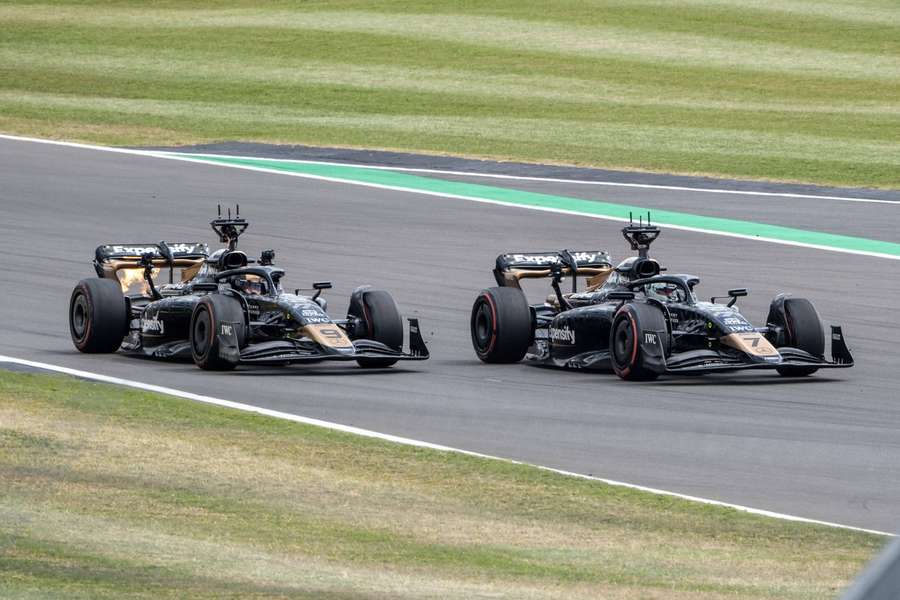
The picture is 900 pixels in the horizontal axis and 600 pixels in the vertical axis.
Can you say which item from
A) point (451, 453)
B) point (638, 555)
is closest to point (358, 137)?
point (451, 453)

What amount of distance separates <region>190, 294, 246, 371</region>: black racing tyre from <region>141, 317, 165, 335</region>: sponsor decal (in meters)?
0.95

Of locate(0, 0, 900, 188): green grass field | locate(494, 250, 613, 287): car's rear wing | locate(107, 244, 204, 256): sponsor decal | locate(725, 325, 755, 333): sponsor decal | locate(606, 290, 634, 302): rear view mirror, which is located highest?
locate(0, 0, 900, 188): green grass field

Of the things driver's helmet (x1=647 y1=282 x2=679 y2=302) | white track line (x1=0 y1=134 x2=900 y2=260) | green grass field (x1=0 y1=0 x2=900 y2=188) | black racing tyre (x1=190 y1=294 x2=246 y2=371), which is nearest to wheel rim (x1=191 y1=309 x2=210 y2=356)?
black racing tyre (x1=190 y1=294 x2=246 y2=371)

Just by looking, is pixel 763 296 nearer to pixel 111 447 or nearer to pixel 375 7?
pixel 111 447

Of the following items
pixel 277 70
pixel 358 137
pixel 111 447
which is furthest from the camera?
pixel 277 70

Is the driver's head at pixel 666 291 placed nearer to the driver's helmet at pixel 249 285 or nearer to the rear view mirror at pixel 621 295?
the rear view mirror at pixel 621 295

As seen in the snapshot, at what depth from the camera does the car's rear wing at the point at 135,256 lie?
19672mm

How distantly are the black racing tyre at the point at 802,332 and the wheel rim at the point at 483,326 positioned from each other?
3.03 m

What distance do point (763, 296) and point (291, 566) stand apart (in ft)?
49.6

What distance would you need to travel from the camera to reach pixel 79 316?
751 inches

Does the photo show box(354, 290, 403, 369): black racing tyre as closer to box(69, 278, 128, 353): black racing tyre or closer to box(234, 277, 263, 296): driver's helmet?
box(234, 277, 263, 296): driver's helmet

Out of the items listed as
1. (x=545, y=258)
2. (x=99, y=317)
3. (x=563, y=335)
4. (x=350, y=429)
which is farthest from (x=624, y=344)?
(x=99, y=317)

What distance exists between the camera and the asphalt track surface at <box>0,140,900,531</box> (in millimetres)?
13117

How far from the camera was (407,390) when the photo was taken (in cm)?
1659
